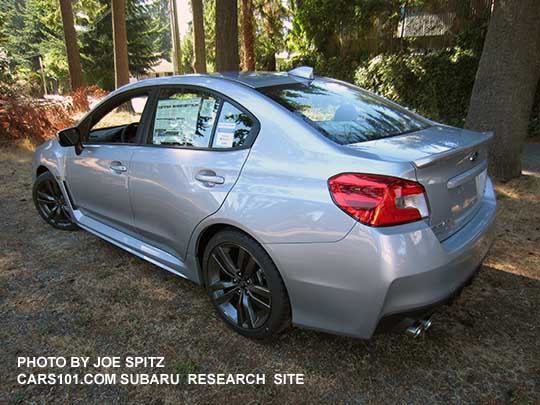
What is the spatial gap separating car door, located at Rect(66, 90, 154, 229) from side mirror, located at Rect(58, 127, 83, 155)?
0.17 ft

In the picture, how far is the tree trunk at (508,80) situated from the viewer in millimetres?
4711

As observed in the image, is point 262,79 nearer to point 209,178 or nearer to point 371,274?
point 209,178

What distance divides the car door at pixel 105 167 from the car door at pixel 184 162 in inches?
6.3

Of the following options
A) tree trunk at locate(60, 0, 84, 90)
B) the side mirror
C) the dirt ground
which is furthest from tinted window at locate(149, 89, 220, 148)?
tree trunk at locate(60, 0, 84, 90)

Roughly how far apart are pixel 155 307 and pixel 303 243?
143 cm

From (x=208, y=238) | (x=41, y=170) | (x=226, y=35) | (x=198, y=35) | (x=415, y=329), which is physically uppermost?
(x=198, y=35)

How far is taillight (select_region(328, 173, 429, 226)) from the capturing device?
183cm

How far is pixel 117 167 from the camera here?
10.1 ft

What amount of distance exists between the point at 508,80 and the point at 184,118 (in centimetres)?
418

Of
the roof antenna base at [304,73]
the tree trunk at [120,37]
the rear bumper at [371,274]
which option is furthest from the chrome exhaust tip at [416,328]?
the tree trunk at [120,37]

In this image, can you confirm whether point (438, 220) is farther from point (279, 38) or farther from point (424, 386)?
point (279, 38)

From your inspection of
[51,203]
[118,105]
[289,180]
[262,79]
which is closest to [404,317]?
[289,180]

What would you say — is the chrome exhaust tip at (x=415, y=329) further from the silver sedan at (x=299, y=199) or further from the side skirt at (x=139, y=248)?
the side skirt at (x=139, y=248)

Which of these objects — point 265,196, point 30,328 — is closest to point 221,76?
point 265,196
